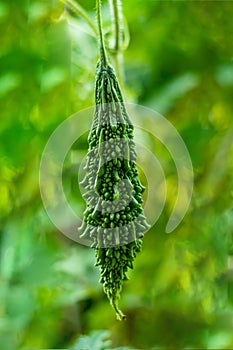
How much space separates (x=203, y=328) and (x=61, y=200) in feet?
1.98

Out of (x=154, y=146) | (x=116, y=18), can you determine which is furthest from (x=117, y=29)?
(x=154, y=146)

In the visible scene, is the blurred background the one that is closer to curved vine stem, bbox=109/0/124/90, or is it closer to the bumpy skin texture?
curved vine stem, bbox=109/0/124/90

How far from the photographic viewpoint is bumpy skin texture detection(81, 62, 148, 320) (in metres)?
1.16

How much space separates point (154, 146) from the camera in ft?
7.72

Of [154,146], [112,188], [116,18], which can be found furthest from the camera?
[154,146]

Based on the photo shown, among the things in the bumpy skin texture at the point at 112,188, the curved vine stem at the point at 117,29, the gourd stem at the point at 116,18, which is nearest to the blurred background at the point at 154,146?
the curved vine stem at the point at 117,29

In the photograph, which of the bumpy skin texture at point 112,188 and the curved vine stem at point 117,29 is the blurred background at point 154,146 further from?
the bumpy skin texture at point 112,188

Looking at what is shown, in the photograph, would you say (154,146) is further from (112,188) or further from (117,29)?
(112,188)

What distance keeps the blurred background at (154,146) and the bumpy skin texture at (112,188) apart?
1010mm

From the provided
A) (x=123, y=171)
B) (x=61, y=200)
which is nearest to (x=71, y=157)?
(x=61, y=200)

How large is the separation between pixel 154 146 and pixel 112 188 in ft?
3.90

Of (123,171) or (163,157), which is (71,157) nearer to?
(163,157)

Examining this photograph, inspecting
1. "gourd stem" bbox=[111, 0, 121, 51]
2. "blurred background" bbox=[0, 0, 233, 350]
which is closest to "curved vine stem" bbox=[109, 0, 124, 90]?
"gourd stem" bbox=[111, 0, 121, 51]

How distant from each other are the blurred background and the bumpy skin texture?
1010 mm
